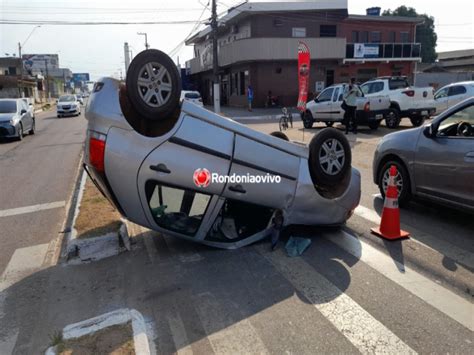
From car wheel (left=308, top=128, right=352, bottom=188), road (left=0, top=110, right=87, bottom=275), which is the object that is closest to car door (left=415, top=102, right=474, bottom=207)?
car wheel (left=308, top=128, right=352, bottom=188)

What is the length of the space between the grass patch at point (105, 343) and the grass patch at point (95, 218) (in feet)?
7.28

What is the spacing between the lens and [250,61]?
107 feet

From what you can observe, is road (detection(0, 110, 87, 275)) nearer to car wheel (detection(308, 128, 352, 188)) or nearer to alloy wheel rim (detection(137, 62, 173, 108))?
alloy wheel rim (detection(137, 62, 173, 108))

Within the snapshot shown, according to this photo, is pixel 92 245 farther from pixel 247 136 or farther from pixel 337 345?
pixel 337 345

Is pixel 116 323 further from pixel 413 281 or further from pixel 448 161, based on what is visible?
pixel 448 161

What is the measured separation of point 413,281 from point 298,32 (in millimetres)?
32649

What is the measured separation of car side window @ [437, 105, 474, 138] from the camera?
560 cm

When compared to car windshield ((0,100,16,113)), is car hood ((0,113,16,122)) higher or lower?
lower

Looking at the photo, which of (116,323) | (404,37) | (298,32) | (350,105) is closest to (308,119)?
(350,105)

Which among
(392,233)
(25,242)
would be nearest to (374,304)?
(392,233)

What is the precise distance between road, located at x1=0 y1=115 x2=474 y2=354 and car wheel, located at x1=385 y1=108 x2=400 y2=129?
12.2 m

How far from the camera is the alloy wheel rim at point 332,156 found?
4.84 m

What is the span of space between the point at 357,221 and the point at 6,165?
9912 mm

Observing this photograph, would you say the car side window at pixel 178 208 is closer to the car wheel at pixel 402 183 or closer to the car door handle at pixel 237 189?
the car door handle at pixel 237 189
